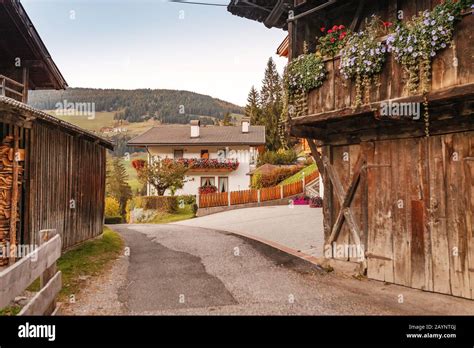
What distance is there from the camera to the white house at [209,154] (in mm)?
34750

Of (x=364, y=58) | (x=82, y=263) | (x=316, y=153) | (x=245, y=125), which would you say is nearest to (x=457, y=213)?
(x=364, y=58)

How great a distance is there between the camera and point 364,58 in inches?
279

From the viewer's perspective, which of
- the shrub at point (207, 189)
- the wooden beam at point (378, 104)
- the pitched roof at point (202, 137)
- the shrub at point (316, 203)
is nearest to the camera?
the wooden beam at point (378, 104)

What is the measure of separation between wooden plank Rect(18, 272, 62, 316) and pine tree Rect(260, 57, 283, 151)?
100 feet

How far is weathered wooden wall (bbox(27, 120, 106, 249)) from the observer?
905cm

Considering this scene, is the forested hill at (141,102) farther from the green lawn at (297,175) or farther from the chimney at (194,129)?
the green lawn at (297,175)

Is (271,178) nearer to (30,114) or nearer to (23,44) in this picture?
(23,44)

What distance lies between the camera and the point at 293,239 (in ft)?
43.0

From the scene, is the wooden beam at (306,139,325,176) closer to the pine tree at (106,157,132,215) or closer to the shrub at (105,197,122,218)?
the shrub at (105,197,122,218)

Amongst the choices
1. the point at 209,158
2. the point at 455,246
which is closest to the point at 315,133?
the point at 455,246

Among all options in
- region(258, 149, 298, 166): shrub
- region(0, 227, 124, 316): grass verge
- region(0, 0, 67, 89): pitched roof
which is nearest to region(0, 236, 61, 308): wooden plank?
region(0, 227, 124, 316): grass verge

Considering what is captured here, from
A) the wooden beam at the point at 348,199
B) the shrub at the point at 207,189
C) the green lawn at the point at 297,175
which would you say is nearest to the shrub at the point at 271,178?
the green lawn at the point at 297,175

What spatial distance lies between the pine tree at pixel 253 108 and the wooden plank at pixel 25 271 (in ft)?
168

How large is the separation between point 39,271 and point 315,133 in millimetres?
6644
